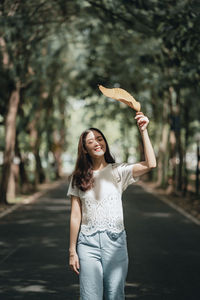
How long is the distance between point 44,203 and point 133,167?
19.0 m

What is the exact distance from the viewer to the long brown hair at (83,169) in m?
4.47

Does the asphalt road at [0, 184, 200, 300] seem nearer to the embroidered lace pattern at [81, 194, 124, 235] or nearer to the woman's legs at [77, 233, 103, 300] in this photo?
the woman's legs at [77, 233, 103, 300]

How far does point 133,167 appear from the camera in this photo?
4.55m

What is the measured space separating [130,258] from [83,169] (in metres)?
5.59

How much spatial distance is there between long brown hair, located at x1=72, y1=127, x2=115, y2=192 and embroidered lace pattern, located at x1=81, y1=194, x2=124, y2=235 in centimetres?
11

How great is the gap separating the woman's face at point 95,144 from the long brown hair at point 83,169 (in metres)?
0.03

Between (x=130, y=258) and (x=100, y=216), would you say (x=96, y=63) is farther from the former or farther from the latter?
(x=100, y=216)

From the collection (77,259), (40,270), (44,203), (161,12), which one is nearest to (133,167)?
(77,259)

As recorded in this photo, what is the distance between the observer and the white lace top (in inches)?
174

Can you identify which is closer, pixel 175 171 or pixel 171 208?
pixel 171 208

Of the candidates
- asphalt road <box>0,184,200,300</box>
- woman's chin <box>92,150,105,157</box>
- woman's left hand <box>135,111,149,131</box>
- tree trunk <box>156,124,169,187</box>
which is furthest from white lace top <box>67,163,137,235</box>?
tree trunk <box>156,124,169,187</box>

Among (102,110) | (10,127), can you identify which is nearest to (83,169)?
(10,127)

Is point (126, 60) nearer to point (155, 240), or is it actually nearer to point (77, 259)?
point (155, 240)

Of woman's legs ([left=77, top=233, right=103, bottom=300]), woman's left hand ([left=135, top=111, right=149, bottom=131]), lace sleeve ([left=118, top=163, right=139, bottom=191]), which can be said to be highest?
woman's left hand ([left=135, top=111, right=149, bottom=131])
